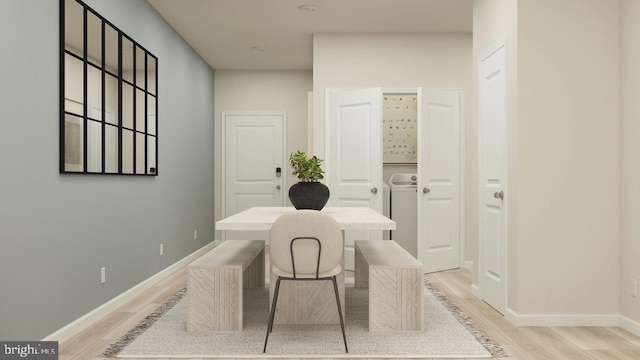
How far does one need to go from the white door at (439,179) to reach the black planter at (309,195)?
77.4 inches

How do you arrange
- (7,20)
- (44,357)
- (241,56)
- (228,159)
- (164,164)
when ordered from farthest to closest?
(228,159) → (241,56) → (164,164) → (44,357) → (7,20)

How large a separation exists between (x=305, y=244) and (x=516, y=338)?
1393 mm

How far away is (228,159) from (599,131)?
5279 mm

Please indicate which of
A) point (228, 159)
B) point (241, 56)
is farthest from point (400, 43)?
point (228, 159)

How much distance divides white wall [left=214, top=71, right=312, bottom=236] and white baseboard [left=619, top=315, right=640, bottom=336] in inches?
195

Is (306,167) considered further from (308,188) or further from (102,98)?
(102,98)

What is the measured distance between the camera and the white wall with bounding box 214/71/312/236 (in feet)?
24.9

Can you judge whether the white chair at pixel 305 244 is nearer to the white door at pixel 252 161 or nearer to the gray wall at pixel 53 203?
the gray wall at pixel 53 203

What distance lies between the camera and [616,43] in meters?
3.33

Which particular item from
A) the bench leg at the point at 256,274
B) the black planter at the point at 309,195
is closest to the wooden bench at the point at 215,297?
the black planter at the point at 309,195

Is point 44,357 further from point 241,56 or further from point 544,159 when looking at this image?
point 241,56

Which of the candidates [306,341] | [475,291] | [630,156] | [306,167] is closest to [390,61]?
[306,167]

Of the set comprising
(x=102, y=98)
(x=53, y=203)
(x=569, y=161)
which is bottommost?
(x=53, y=203)

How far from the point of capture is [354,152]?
5.46m
